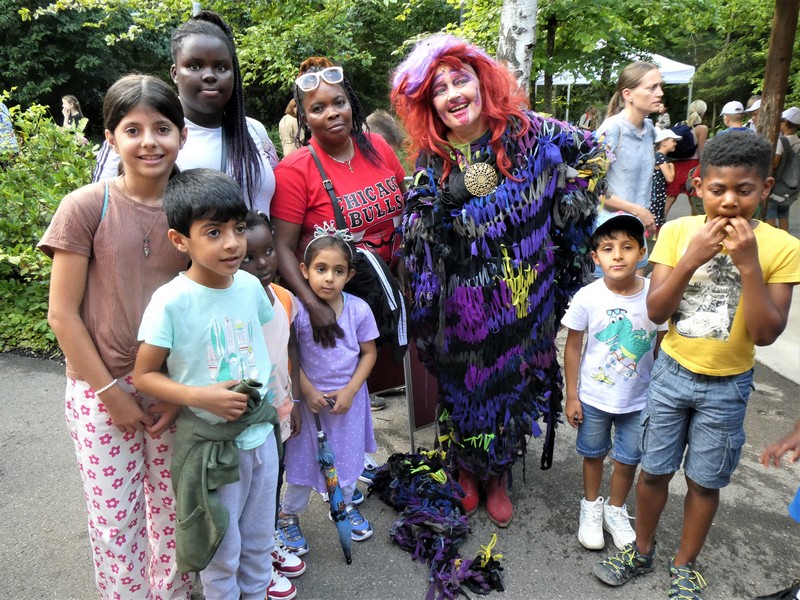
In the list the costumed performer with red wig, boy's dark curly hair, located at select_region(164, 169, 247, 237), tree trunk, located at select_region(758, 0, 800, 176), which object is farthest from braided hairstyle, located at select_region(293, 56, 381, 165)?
tree trunk, located at select_region(758, 0, 800, 176)

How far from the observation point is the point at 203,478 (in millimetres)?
1665

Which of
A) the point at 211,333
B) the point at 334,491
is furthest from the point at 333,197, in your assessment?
the point at 334,491

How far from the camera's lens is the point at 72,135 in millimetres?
5121

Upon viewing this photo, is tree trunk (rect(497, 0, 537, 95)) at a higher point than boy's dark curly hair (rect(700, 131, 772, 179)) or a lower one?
higher

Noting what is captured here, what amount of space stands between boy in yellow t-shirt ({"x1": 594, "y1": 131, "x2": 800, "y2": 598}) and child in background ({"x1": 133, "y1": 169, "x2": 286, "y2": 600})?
56.2 inches

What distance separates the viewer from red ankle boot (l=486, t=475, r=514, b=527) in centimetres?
266

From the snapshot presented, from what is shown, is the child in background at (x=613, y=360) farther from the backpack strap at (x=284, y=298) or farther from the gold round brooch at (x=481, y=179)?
the backpack strap at (x=284, y=298)

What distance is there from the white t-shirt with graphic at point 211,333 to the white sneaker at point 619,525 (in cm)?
163

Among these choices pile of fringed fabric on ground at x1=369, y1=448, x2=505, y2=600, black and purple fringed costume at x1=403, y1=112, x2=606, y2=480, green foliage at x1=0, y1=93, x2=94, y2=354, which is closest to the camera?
pile of fringed fabric on ground at x1=369, y1=448, x2=505, y2=600

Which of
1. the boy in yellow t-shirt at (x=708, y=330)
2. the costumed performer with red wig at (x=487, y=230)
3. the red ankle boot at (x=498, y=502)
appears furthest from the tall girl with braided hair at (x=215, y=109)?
the red ankle boot at (x=498, y=502)

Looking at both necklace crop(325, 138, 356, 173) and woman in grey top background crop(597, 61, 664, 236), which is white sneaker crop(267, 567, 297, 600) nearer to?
necklace crop(325, 138, 356, 173)

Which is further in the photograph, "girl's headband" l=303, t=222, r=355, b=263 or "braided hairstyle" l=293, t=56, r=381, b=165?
"braided hairstyle" l=293, t=56, r=381, b=165

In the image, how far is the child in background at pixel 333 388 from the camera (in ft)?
7.74

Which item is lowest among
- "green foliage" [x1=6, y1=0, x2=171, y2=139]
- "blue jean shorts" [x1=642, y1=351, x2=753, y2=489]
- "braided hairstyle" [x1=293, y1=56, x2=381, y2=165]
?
"blue jean shorts" [x1=642, y1=351, x2=753, y2=489]
